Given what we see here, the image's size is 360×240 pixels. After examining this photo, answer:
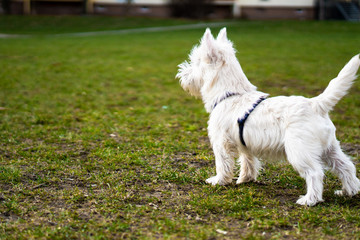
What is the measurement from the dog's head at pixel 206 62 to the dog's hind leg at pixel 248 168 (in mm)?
962

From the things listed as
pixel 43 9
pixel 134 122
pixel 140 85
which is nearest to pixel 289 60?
pixel 140 85

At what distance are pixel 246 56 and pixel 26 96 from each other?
1009cm

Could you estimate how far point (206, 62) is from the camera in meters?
4.74

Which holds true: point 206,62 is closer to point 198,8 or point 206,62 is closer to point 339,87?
point 339,87

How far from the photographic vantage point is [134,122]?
7.79 metres

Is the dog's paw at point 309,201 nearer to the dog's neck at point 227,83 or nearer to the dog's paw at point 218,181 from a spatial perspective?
the dog's paw at point 218,181

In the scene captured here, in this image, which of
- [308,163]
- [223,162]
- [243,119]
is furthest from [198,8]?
[308,163]

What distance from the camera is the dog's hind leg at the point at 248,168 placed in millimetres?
4852

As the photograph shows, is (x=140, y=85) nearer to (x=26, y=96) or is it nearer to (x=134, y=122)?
(x=26, y=96)

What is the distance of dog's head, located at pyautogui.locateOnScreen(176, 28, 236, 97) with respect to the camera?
4637mm

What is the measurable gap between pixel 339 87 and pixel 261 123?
83cm

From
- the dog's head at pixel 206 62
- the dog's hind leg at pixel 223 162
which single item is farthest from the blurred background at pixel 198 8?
the dog's hind leg at pixel 223 162

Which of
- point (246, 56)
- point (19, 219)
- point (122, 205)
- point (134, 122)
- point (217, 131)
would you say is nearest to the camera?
point (19, 219)

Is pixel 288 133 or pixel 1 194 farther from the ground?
pixel 288 133
